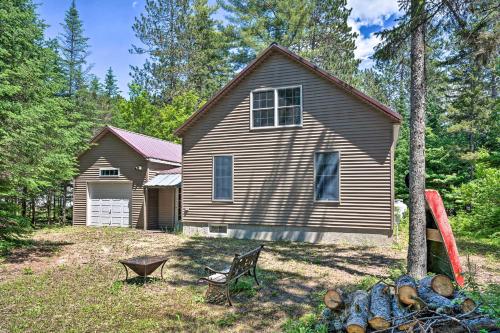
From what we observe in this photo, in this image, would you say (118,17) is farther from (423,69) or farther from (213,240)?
(423,69)

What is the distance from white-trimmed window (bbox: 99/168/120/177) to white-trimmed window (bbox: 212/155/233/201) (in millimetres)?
7333

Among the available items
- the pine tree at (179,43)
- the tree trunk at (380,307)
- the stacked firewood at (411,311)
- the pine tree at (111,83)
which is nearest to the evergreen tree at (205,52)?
the pine tree at (179,43)

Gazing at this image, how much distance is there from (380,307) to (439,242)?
390 centimetres

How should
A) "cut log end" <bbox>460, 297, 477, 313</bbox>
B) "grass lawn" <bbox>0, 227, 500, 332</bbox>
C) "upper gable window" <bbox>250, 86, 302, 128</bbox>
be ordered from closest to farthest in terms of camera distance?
"cut log end" <bbox>460, 297, 477, 313</bbox> → "grass lawn" <bbox>0, 227, 500, 332</bbox> → "upper gable window" <bbox>250, 86, 302, 128</bbox>

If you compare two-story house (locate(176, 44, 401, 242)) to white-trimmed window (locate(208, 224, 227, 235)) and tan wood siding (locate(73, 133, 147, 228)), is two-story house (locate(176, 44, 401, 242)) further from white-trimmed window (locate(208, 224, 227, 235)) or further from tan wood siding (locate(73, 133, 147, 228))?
tan wood siding (locate(73, 133, 147, 228))

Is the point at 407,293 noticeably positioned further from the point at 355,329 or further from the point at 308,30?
the point at 308,30

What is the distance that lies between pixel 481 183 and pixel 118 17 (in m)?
20.1

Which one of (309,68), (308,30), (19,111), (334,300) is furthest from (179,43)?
(334,300)

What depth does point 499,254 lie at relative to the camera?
10930mm

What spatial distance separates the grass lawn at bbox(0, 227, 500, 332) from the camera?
575 centimetres

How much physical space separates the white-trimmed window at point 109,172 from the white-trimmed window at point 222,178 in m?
7.33

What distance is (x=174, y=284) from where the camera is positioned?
794 cm

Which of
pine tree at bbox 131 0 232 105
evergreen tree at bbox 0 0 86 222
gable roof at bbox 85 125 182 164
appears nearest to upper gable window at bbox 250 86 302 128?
gable roof at bbox 85 125 182 164

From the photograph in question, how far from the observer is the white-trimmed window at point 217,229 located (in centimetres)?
1468
